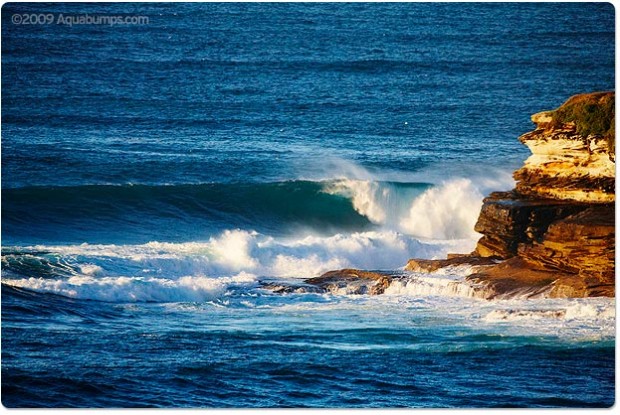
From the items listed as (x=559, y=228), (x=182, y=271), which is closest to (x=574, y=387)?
(x=559, y=228)

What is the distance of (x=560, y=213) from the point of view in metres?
11.1

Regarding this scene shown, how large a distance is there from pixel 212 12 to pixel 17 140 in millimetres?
1799

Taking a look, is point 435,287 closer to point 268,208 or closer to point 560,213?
point 560,213

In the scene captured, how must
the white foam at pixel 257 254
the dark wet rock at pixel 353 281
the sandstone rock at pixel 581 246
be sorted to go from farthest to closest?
the dark wet rock at pixel 353 281
the white foam at pixel 257 254
the sandstone rock at pixel 581 246

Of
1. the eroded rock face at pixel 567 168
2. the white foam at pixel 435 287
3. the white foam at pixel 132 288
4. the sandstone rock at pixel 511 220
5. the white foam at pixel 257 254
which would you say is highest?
the eroded rock face at pixel 567 168

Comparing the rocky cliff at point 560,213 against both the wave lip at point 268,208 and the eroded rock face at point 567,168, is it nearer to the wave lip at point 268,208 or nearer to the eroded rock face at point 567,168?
Answer: the eroded rock face at point 567,168

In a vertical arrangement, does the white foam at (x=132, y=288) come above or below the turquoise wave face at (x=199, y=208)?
below

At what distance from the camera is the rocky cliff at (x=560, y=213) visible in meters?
10.4

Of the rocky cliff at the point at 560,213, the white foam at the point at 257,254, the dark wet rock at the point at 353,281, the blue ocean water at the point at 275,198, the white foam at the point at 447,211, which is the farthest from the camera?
the white foam at the point at 447,211

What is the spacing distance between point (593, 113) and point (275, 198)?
9.83 feet

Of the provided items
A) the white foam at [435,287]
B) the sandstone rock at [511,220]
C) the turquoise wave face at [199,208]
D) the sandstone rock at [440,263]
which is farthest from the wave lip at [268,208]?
the white foam at [435,287]

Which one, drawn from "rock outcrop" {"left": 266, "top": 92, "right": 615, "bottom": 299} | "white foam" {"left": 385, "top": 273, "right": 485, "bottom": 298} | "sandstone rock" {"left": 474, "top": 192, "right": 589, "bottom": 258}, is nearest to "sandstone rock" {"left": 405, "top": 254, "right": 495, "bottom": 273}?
"rock outcrop" {"left": 266, "top": 92, "right": 615, "bottom": 299}

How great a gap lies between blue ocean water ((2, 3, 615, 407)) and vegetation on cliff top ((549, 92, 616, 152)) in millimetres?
106

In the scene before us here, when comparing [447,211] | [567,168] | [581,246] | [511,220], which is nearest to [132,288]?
[447,211]
